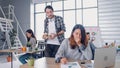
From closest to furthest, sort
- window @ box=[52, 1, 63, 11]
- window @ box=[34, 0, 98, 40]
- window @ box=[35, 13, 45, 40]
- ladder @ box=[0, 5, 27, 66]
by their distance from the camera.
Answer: window @ box=[34, 0, 98, 40], ladder @ box=[0, 5, 27, 66], window @ box=[52, 1, 63, 11], window @ box=[35, 13, 45, 40]

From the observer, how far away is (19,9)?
918 cm

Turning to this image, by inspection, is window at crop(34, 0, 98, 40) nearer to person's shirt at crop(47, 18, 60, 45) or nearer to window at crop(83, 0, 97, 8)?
window at crop(83, 0, 97, 8)

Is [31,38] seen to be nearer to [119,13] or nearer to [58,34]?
[58,34]

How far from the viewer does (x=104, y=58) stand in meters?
1.72

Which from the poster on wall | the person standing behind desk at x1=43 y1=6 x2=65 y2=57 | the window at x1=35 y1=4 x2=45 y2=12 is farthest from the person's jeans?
the window at x1=35 y1=4 x2=45 y2=12

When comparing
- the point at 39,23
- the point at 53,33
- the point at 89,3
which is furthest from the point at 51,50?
the point at 39,23

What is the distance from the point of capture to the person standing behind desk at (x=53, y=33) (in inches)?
132

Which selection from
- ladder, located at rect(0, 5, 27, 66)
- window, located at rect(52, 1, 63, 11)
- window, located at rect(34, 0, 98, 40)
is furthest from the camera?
window, located at rect(52, 1, 63, 11)

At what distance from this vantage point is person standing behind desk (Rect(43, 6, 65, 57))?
Result: 3359 mm

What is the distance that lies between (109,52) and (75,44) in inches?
25.2

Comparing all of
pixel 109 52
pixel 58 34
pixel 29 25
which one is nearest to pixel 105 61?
pixel 109 52

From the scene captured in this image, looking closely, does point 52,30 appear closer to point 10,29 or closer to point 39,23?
point 10,29

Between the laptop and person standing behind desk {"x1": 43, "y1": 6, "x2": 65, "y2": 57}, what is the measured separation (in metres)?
1.61

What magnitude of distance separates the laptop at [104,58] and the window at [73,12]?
5.56 meters
